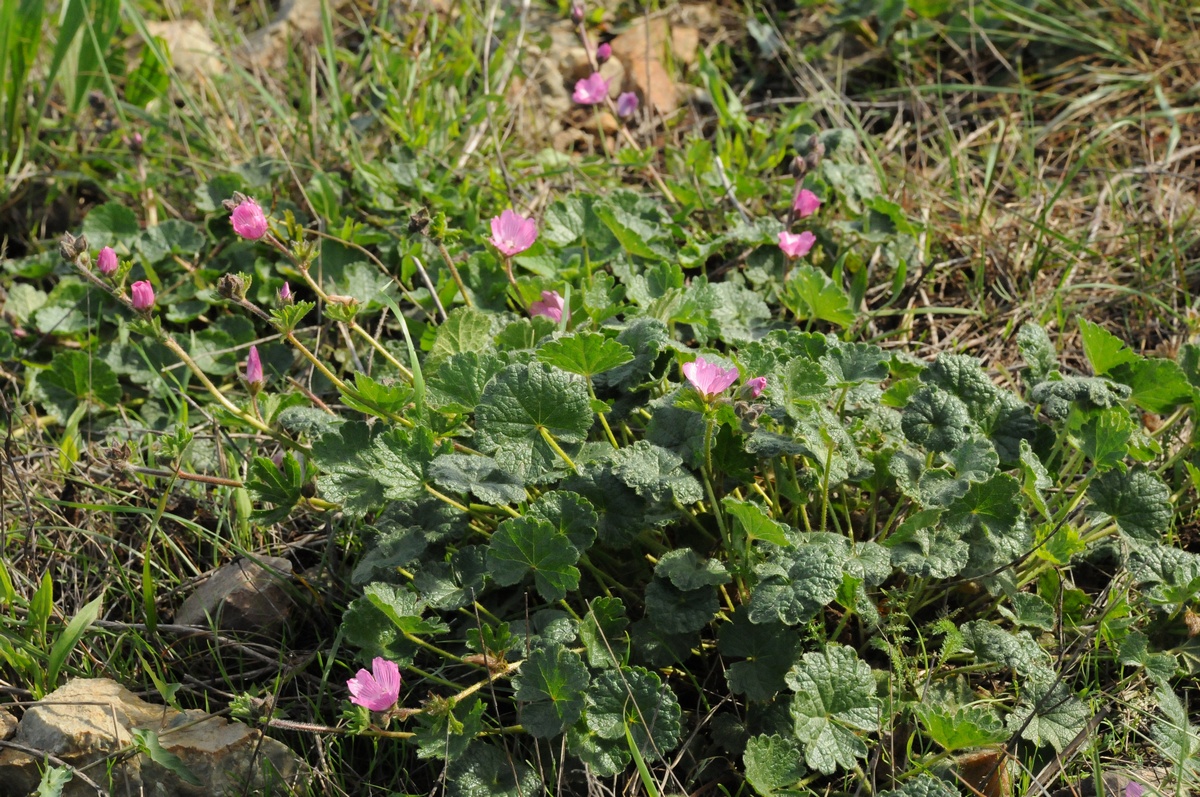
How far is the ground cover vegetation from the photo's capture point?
1.86 meters

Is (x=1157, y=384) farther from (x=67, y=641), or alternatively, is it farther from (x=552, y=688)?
(x=67, y=641)

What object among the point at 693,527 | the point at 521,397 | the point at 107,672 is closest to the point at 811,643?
the point at 693,527

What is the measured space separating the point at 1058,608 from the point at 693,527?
73 centimetres

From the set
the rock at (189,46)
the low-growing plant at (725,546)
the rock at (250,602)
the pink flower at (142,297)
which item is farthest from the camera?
the rock at (189,46)

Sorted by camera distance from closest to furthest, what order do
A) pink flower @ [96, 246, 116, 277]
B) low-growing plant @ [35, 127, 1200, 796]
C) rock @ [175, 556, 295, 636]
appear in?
low-growing plant @ [35, 127, 1200, 796] < pink flower @ [96, 246, 116, 277] < rock @ [175, 556, 295, 636]

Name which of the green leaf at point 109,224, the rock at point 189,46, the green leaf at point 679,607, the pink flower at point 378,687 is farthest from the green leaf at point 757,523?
the rock at point 189,46

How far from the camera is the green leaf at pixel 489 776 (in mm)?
1779

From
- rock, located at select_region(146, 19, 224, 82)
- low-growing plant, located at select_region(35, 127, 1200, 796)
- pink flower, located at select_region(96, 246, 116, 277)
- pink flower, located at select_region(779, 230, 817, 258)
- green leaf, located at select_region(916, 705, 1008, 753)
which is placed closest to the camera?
green leaf, located at select_region(916, 705, 1008, 753)

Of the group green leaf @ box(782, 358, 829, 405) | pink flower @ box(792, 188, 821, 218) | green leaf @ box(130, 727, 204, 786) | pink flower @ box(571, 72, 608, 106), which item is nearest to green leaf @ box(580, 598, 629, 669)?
green leaf @ box(782, 358, 829, 405)

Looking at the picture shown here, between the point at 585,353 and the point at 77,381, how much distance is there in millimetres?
1519

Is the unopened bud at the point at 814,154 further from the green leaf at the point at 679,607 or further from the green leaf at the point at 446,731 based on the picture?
the green leaf at the point at 446,731

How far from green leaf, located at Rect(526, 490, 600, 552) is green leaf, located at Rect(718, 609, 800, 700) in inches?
11.7

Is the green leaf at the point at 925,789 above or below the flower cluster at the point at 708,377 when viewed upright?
below

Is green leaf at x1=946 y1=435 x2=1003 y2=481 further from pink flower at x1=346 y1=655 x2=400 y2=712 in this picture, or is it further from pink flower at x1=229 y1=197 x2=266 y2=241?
pink flower at x1=229 y1=197 x2=266 y2=241
